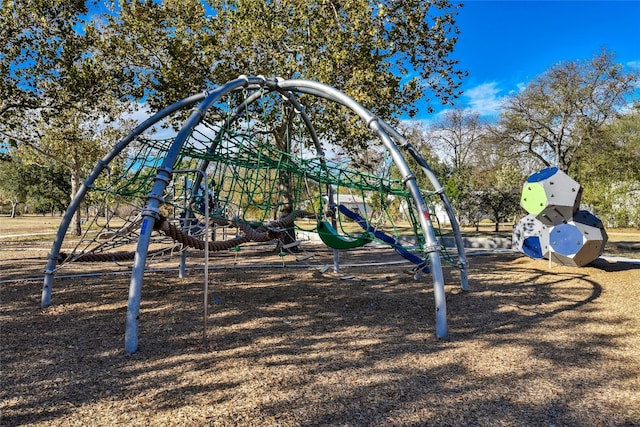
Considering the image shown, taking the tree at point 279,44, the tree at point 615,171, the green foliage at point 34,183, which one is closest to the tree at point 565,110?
the tree at point 615,171

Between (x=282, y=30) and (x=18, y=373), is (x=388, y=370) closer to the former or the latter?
(x=18, y=373)

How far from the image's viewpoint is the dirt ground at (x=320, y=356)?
327 centimetres

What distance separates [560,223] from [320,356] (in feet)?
26.5

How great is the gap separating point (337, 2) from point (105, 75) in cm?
700

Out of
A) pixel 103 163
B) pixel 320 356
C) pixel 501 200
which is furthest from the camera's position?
pixel 501 200

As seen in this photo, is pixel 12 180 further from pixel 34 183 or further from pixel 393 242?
pixel 393 242

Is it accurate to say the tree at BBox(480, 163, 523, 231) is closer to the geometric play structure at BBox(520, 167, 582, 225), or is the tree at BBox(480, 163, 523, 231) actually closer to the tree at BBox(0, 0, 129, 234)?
the geometric play structure at BBox(520, 167, 582, 225)

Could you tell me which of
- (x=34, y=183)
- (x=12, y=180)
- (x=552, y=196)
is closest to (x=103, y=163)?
(x=552, y=196)

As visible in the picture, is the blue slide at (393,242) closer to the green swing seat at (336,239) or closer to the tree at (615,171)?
the green swing seat at (336,239)

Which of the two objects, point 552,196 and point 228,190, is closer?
point 228,190

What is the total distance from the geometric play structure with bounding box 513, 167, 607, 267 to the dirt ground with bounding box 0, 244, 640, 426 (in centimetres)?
135

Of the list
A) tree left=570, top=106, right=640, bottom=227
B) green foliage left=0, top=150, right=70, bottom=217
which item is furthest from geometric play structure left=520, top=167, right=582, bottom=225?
green foliage left=0, top=150, right=70, bottom=217

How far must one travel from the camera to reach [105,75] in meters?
11.2

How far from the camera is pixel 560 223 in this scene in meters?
9.96
